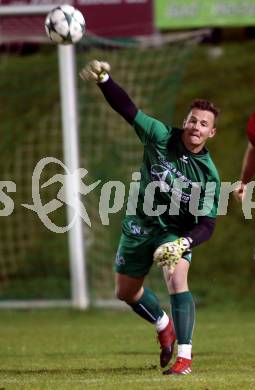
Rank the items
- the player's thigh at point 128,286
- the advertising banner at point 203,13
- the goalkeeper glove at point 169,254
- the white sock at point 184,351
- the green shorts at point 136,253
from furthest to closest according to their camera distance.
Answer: the advertising banner at point 203,13 < the player's thigh at point 128,286 < the green shorts at point 136,253 < the white sock at point 184,351 < the goalkeeper glove at point 169,254

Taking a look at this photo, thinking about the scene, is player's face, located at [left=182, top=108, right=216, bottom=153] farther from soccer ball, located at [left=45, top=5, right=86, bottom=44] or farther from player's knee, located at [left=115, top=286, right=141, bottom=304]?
player's knee, located at [left=115, top=286, right=141, bottom=304]

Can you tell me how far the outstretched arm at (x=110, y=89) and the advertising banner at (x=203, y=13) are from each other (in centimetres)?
601

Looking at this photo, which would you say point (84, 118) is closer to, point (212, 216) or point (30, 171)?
point (30, 171)

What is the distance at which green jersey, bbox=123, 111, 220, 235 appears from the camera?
7.73m

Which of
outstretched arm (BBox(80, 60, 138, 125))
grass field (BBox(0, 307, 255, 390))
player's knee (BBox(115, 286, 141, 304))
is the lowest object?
grass field (BBox(0, 307, 255, 390))

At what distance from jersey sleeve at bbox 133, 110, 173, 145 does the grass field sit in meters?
1.63

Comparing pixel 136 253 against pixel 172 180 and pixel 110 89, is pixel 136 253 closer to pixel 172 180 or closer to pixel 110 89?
pixel 172 180

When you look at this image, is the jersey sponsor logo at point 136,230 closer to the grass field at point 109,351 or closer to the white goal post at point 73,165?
the grass field at point 109,351

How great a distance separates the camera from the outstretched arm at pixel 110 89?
749 centimetres


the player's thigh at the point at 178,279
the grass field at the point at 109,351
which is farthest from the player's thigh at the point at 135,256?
the grass field at the point at 109,351

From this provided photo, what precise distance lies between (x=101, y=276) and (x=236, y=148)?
213 inches

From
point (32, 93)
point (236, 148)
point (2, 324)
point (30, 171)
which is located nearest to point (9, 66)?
point (32, 93)

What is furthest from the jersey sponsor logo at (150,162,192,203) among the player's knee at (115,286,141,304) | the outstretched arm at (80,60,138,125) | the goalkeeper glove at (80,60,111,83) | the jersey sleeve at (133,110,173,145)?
the player's knee at (115,286,141,304)

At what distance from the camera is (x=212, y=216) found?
7750 millimetres
